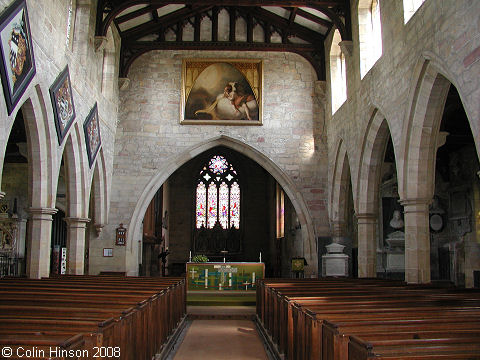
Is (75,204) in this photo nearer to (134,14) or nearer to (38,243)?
(38,243)

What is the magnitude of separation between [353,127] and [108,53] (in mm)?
→ 7325

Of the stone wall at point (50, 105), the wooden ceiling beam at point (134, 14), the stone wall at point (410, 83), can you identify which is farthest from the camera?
the wooden ceiling beam at point (134, 14)

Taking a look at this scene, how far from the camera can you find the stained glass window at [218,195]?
23844 mm

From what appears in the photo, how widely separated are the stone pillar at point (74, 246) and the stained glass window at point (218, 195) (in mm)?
11237

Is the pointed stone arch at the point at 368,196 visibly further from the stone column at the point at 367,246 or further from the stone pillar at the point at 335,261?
the stone pillar at the point at 335,261

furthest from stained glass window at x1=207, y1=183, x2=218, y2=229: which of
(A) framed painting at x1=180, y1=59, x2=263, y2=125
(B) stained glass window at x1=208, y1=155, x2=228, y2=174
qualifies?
(A) framed painting at x1=180, y1=59, x2=263, y2=125

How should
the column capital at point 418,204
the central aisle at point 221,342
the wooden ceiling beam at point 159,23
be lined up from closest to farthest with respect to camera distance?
the central aisle at point 221,342 < the column capital at point 418,204 < the wooden ceiling beam at point 159,23

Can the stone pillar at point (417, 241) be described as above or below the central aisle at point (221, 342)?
Answer: above

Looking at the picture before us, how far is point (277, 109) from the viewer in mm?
15688

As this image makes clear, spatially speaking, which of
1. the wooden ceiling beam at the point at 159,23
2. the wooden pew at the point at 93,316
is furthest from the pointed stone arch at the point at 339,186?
the wooden pew at the point at 93,316

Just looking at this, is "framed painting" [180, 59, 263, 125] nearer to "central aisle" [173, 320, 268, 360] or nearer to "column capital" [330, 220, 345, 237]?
"column capital" [330, 220, 345, 237]

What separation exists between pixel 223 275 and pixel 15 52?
8.10 metres

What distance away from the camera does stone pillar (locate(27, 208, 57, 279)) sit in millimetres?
9859

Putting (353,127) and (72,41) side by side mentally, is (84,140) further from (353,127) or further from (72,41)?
(353,127)
